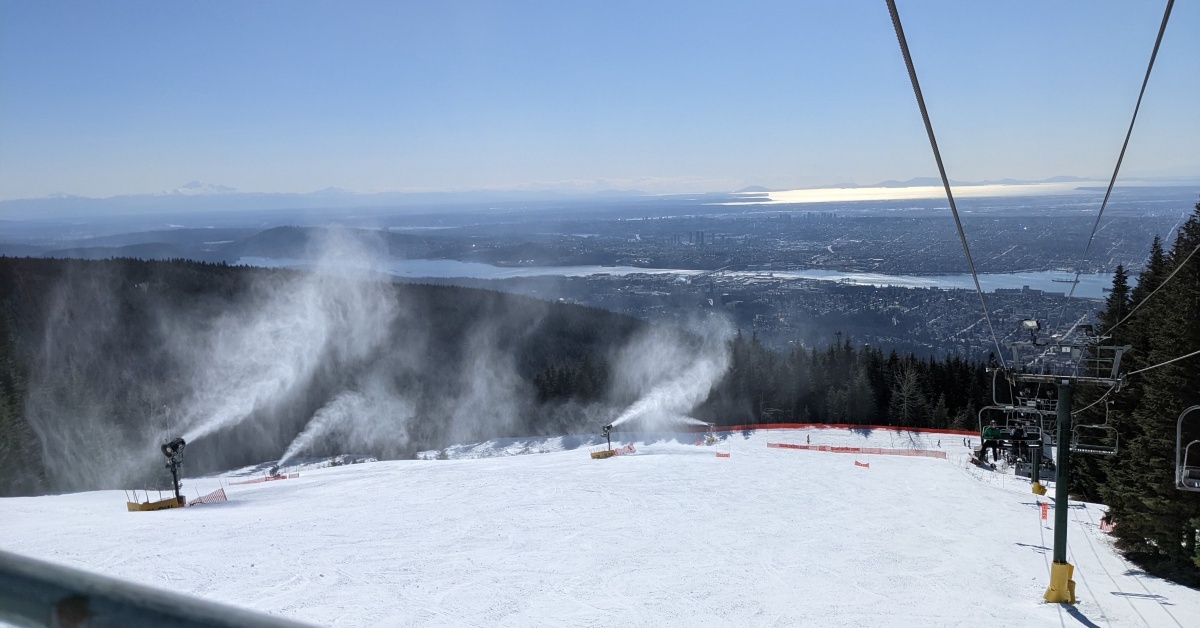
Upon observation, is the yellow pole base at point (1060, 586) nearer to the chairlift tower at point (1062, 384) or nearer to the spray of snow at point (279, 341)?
the chairlift tower at point (1062, 384)

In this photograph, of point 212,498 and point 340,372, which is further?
point 340,372

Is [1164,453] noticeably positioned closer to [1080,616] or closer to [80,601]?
[1080,616]

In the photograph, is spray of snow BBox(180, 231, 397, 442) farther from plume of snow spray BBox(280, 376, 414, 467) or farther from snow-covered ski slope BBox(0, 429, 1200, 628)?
snow-covered ski slope BBox(0, 429, 1200, 628)

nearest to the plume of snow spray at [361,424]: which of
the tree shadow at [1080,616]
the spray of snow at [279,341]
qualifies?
the spray of snow at [279,341]

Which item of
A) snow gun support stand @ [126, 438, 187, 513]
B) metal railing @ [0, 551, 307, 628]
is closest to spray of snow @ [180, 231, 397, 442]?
snow gun support stand @ [126, 438, 187, 513]

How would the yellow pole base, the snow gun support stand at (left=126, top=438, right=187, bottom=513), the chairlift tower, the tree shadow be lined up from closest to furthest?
the chairlift tower, the tree shadow, the yellow pole base, the snow gun support stand at (left=126, top=438, right=187, bottom=513)

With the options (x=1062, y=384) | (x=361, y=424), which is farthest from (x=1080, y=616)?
(x=361, y=424)
